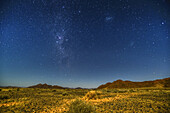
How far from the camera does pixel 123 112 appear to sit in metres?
6.77

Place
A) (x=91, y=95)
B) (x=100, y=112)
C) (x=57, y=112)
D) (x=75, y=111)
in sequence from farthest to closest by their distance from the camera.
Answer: (x=91, y=95)
(x=57, y=112)
(x=100, y=112)
(x=75, y=111)

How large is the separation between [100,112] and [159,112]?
400 centimetres

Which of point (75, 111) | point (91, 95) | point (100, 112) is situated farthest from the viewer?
point (91, 95)

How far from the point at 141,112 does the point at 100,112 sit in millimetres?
2819

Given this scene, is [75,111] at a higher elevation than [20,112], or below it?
higher

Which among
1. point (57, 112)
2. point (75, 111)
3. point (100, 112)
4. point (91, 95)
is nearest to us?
point (75, 111)

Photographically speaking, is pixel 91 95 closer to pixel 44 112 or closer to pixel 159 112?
pixel 44 112

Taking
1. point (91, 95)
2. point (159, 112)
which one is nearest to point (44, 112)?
point (91, 95)

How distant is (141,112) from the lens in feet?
→ 21.7

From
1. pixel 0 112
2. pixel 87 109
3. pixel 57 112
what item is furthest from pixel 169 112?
pixel 0 112

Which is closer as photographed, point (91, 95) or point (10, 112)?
point (10, 112)

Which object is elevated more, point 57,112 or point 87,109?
point 87,109

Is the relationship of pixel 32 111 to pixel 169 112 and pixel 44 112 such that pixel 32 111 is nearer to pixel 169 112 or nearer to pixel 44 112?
pixel 44 112

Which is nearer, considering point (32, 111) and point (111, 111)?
point (111, 111)
